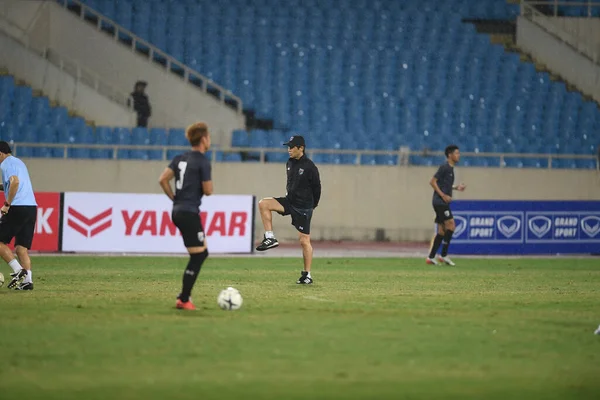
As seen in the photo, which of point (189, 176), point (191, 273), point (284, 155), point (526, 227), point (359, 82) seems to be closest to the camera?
point (191, 273)

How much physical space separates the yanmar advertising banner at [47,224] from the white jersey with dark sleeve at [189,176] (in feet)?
39.8

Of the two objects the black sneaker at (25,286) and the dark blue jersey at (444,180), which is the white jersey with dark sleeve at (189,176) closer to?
the black sneaker at (25,286)

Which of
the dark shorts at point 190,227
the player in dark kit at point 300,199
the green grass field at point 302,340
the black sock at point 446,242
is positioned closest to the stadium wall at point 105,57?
the black sock at point 446,242

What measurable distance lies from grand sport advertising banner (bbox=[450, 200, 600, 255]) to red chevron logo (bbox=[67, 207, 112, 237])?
8433mm

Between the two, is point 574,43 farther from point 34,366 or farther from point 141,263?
point 34,366

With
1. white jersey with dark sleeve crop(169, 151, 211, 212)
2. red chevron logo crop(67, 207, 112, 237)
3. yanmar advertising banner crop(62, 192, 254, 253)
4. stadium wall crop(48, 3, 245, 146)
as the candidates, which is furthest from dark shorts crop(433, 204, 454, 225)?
white jersey with dark sleeve crop(169, 151, 211, 212)

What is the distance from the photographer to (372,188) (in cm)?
3052

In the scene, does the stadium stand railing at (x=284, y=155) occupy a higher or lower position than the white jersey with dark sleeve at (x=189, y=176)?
higher

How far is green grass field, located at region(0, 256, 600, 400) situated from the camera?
819 cm

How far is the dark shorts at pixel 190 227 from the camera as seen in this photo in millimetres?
12730

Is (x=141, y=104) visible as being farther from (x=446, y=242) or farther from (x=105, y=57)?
(x=446, y=242)

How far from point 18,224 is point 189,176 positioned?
3.84 metres

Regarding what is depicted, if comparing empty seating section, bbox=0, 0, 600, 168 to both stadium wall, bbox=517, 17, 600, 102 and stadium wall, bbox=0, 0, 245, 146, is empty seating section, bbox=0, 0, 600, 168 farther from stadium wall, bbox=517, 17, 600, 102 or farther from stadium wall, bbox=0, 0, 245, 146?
stadium wall, bbox=0, 0, 245, 146

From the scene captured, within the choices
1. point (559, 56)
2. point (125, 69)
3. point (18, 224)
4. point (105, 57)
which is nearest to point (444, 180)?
point (18, 224)
